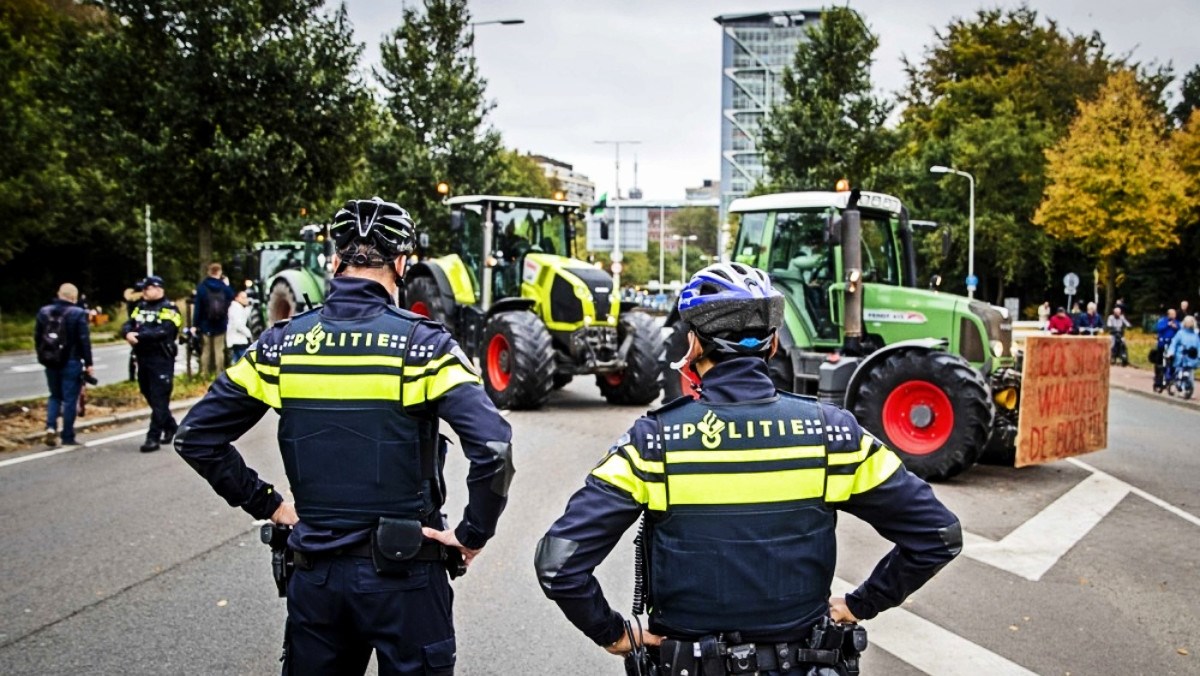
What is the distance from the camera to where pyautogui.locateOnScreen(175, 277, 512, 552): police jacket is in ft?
9.97

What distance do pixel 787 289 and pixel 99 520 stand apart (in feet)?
23.2

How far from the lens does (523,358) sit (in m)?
13.1

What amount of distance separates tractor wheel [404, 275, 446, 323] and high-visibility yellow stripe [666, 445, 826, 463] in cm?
1310

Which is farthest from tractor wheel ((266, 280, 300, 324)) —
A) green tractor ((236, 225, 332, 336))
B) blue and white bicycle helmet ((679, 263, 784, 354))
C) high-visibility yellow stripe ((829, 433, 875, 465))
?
high-visibility yellow stripe ((829, 433, 875, 465))

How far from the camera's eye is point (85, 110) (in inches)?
600

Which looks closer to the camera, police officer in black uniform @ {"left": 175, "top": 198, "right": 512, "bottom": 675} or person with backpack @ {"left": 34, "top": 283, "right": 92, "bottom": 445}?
police officer in black uniform @ {"left": 175, "top": 198, "right": 512, "bottom": 675}

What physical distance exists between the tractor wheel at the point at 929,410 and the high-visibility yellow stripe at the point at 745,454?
693 cm

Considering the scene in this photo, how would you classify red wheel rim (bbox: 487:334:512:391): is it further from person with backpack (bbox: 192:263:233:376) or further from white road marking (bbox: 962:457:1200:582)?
white road marking (bbox: 962:457:1200:582)

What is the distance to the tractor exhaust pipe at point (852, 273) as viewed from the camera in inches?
407

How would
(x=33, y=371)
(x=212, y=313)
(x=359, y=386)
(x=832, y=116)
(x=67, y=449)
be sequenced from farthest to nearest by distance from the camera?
(x=832, y=116), (x=33, y=371), (x=212, y=313), (x=67, y=449), (x=359, y=386)

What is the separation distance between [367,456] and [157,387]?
847 cm

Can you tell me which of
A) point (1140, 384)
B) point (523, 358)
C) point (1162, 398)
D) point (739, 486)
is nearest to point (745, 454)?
point (739, 486)

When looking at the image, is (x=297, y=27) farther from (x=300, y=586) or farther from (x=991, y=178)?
(x=991, y=178)

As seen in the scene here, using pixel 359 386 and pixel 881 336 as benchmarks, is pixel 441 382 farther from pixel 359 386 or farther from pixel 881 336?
pixel 881 336
